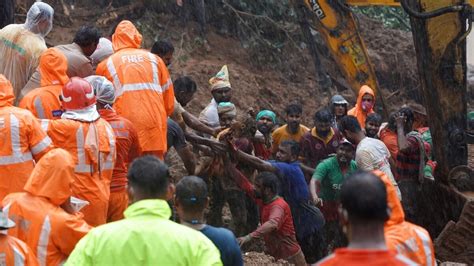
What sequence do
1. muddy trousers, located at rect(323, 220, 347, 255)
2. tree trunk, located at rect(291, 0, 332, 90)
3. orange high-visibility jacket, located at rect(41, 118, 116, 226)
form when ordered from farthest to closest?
tree trunk, located at rect(291, 0, 332, 90) < muddy trousers, located at rect(323, 220, 347, 255) < orange high-visibility jacket, located at rect(41, 118, 116, 226)

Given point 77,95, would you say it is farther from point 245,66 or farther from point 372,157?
point 245,66

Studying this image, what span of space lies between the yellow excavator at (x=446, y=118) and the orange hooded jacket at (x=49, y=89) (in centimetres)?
396

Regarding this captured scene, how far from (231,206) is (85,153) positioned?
3610mm

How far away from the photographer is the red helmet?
9.66 m

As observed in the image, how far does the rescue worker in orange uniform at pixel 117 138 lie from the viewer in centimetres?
1033

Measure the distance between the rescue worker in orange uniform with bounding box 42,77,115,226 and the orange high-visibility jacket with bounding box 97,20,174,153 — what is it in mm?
1208

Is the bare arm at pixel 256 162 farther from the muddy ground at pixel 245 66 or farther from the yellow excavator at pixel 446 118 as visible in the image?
the muddy ground at pixel 245 66

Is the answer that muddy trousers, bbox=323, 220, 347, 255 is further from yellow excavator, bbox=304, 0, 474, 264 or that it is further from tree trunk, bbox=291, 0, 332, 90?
tree trunk, bbox=291, 0, 332, 90

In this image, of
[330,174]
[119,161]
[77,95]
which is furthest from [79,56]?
[330,174]

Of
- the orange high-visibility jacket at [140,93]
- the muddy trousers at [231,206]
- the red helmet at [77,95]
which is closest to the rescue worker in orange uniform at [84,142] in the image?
the red helmet at [77,95]

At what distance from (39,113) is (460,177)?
498cm

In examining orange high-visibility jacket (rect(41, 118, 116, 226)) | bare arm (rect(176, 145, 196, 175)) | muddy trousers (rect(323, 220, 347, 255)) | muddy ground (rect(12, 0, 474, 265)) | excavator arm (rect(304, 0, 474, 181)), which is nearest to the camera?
orange high-visibility jacket (rect(41, 118, 116, 226))

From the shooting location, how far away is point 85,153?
9.65 meters

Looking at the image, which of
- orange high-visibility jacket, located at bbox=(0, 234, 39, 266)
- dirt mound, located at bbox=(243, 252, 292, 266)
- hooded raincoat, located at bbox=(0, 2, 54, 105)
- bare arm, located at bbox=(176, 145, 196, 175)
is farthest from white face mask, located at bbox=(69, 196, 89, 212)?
bare arm, located at bbox=(176, 145, 196, 175)
